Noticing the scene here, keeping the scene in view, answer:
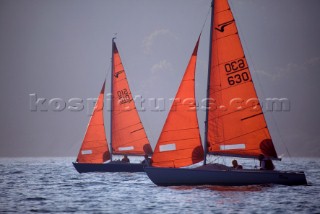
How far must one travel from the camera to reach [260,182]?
3556cm

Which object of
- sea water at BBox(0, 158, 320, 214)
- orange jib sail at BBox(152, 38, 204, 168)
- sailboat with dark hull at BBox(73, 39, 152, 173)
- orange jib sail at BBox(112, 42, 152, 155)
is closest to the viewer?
sea water at BBox(0, 158, 320, 214)

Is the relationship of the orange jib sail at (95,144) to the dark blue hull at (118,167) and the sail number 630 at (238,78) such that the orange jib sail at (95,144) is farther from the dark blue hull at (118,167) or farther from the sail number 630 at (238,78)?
the sail number 630 at (238,78)

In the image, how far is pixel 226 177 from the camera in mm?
35156

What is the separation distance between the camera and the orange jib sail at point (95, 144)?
5634 centimetres

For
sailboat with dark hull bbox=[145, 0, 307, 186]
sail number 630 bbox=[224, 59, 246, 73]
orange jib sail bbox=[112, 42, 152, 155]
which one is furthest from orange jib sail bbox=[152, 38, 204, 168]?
orange jib sail bbox=[112, 42, 152, 155]

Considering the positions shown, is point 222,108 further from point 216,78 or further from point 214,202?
point 214,202

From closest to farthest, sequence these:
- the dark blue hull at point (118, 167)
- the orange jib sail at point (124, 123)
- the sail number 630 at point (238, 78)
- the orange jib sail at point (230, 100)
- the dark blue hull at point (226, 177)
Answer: the dark blue hull at point (226, 177) → the orange jib sail at point (230, 100) → the sail number 630 at point (238, 78) → the dark blue hull at point (118, 167) → the orange jib sail at point (124, 123)

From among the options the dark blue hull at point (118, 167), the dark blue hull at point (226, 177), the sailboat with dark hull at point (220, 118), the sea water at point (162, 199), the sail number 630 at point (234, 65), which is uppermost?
the sail number 630 at point (234, 65)

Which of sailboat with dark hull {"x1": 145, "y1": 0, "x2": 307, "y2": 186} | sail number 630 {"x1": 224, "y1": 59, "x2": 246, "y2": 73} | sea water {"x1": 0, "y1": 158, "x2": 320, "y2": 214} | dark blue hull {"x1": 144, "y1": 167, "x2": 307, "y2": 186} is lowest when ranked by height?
sea water {"x1": 0, "y1": 158, "x2": 320, "y2": 214}

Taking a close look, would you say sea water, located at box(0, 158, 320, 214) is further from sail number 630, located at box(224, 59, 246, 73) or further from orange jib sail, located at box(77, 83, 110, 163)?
orange jib sail, located at box(77, 83, 110, 163)

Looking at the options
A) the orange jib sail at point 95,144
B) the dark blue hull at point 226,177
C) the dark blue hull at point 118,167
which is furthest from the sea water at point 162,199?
the orange jib sail at point 95,144

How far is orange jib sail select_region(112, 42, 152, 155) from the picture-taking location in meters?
56.8

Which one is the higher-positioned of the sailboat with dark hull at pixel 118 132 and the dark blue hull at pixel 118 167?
the sailboat with dark hull at pixel 118 132

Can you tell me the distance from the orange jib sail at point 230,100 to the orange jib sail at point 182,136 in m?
1.01
